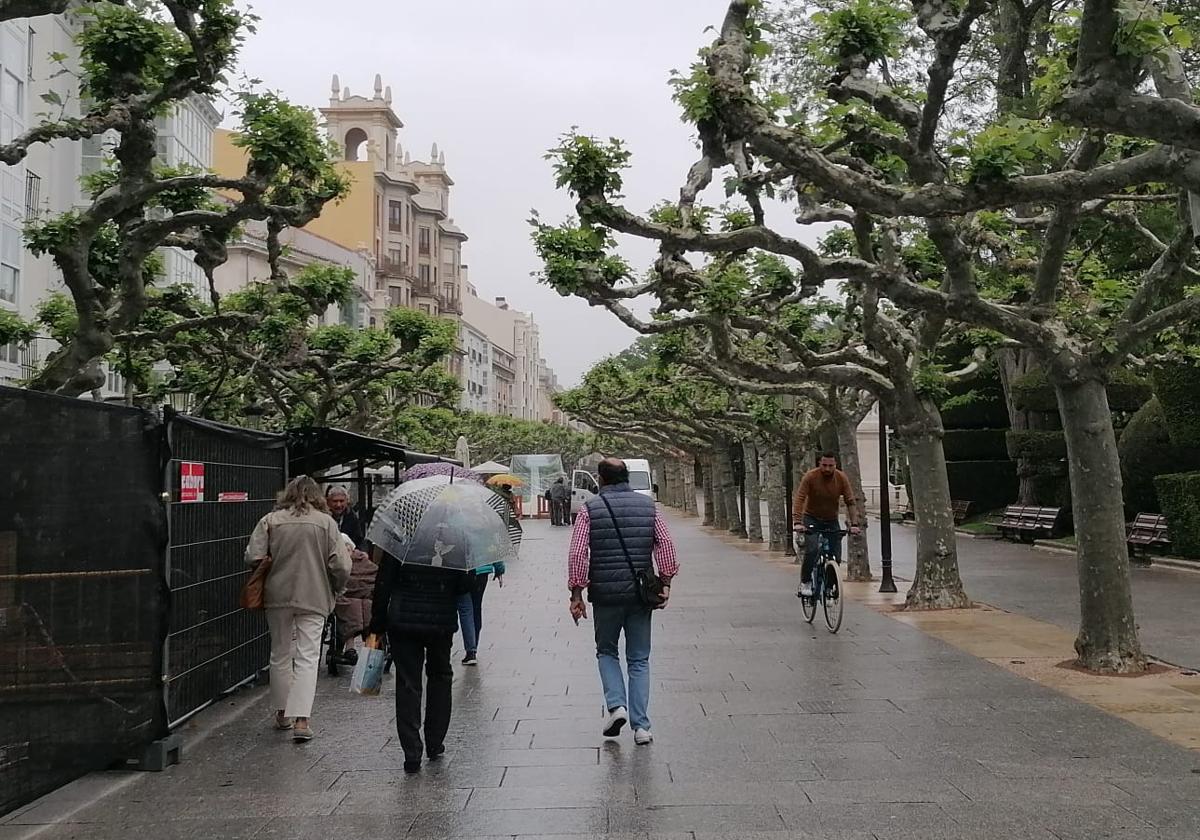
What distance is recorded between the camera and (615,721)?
7797 millimetres

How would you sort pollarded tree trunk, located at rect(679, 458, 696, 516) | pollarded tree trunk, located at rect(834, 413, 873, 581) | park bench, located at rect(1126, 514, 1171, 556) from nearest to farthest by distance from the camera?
1. pollarded tree trunk, located at rect(834, 413, 873, 581)
2. park bench, located at rect(1126, 514, 1171, 556)
3. pollarded tree trunk, located at rect(679, 458, 696, 516)

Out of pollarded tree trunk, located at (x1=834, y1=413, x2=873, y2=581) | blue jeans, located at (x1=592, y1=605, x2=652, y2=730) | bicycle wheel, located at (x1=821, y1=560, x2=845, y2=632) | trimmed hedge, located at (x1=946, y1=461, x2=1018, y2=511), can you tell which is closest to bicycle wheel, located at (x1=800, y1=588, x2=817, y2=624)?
bicycle wheel, located at (x1=821, y1=560, x2=845, y2=632)

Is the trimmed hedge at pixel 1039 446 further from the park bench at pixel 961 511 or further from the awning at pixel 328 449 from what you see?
the awning at pixel 328 449

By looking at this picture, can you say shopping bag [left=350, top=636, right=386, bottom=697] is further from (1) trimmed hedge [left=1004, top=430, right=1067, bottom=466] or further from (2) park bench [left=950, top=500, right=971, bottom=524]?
(2) park bench [left=950, top=500, right=971, bottom=524]

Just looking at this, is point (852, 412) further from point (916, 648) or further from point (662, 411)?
point (662, 411)

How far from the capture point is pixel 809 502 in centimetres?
1355

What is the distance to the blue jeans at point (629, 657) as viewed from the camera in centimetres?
782

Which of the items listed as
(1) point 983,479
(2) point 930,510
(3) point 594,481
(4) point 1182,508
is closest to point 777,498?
(4) point 1182,508

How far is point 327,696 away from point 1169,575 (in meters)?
15.2

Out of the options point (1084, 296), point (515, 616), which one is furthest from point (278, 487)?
point (1084, 296)

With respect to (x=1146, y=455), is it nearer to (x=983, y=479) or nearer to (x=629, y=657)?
(x=983, y=479)

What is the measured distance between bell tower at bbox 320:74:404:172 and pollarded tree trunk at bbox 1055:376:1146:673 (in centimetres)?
7263

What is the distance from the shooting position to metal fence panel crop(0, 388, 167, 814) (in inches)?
238

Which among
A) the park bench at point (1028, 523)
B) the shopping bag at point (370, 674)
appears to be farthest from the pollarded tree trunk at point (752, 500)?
the shopping bag at point (370, 674)
